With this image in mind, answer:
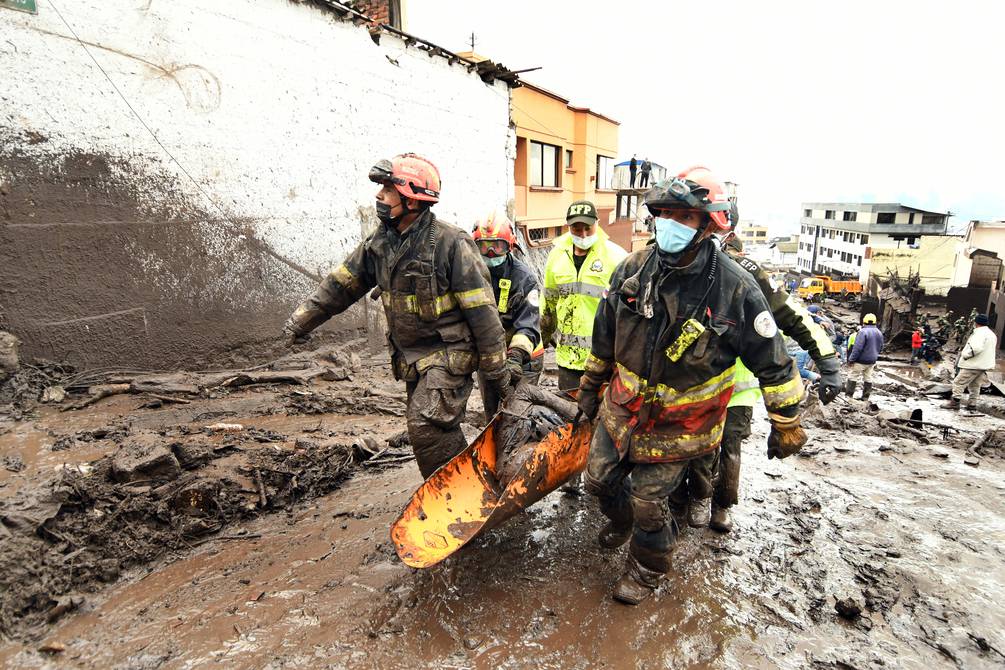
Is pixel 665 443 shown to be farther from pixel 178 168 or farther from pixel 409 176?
pixel 178 168

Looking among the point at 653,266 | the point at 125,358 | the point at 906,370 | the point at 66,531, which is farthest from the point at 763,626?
the point at 906,370

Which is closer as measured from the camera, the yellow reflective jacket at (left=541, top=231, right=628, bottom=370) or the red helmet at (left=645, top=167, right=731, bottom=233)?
the red helmet at (left=645, top=167, right=731, bottom=233)

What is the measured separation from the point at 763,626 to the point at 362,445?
2885 mm

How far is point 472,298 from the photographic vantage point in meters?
3.16

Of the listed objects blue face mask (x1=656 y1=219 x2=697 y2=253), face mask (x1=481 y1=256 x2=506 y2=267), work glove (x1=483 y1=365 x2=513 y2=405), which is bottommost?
work glove (x1=483 y1=365 x2=513 y2=405)

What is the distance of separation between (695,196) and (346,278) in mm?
2141

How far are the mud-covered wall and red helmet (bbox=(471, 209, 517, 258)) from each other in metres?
3.33

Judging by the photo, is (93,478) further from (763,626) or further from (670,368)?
(763,626)

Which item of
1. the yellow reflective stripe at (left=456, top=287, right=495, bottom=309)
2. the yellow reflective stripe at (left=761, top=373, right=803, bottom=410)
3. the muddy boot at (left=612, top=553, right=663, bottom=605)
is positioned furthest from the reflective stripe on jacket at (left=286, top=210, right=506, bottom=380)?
the yellow reflective stripe at (left=761, top=373, right=803, bottom=410)

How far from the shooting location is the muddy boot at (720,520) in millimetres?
3434

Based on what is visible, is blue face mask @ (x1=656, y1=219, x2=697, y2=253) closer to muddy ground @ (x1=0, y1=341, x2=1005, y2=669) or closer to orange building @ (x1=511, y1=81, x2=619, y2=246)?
muddy ground @ (x1=0, y1=341, x2=1005, y2=669)

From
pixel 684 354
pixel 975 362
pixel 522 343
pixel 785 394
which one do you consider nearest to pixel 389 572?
pixel 522 343

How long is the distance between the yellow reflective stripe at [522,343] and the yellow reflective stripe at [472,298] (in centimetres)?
62

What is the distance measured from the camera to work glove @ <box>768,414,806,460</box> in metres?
2.57
